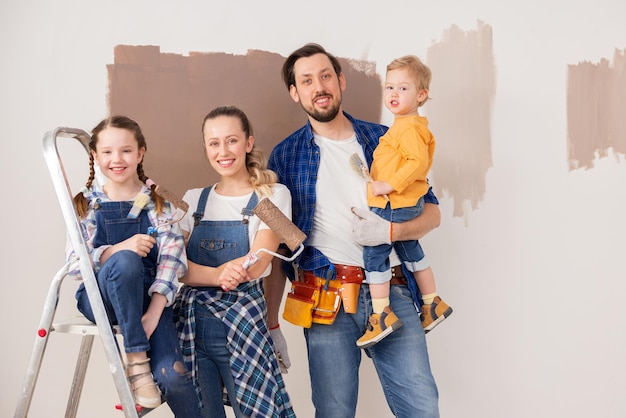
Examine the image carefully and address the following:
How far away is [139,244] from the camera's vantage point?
1890 mm

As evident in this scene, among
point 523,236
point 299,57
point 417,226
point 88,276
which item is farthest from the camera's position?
point 523,236

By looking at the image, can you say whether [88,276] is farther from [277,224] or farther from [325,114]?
[325,114]

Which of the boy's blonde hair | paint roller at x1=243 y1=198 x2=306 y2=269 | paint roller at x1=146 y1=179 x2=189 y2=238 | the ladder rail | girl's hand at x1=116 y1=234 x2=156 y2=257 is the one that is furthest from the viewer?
the boy's blonde hair

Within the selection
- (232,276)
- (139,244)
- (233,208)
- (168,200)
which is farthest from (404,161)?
(139,244)

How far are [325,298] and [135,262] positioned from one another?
2.47 feet

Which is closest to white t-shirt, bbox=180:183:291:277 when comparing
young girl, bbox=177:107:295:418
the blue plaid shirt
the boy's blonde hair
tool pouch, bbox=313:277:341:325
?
young girl, bbox=177:107:295:418

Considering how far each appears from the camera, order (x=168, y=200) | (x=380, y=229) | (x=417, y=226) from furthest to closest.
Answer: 1. (x=417, y=226)
2. (x=380, y=229)
3. (x=168, y=200)

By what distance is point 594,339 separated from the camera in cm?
295

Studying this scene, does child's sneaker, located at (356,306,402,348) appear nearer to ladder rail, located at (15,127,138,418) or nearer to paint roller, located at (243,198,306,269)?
paint roller, located at (243,198,306,269)

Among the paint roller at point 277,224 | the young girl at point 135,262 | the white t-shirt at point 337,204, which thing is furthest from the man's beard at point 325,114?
the young girl at point 135,262

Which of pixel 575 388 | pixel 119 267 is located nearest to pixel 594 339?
pixel 575 388

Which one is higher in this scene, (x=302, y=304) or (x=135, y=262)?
(x=135, y=262)

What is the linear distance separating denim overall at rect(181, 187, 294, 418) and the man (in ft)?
0.73

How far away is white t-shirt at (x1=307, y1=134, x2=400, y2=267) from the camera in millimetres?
2322
